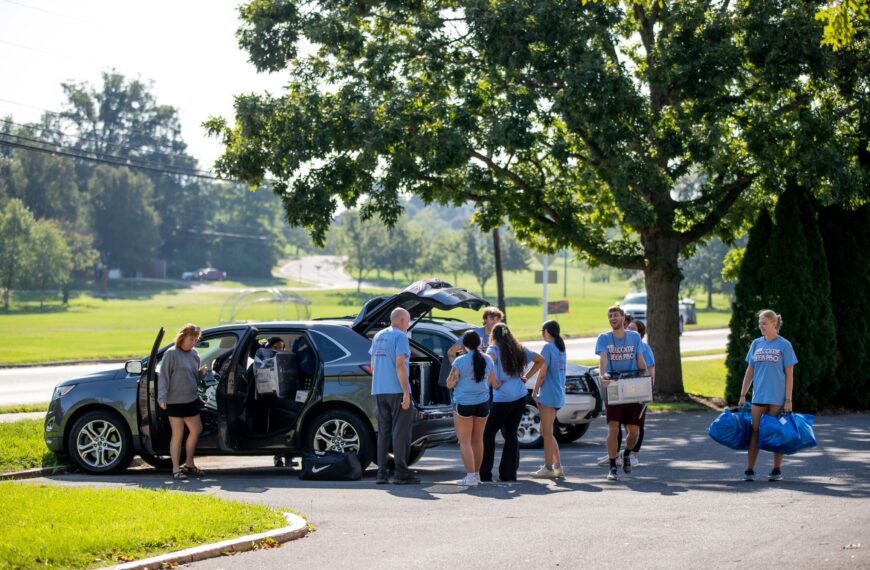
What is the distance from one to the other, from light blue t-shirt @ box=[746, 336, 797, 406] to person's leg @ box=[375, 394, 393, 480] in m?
3.66

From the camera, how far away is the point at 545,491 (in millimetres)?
11141

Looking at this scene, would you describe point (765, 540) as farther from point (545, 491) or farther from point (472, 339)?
point (472, 339)

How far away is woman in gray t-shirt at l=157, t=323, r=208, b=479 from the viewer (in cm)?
1230

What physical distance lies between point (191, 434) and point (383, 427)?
226 cm

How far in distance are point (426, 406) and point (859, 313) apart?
12.1 meters

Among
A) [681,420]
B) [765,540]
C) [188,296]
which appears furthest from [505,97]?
[188,296]

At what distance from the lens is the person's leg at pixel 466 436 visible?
11.6m

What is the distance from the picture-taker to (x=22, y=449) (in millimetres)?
13586

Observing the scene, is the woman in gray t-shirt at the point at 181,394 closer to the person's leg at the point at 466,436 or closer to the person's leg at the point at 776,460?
the person's leg at the point at 466,436

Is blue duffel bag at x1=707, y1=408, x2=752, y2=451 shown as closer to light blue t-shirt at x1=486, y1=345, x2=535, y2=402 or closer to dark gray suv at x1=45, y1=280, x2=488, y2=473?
light blue t-shirt at x1=486, y1=345, x2=535, y2=402

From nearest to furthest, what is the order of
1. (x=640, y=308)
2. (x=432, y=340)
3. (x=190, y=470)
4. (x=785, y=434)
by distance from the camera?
(x=785, y=434) → (x=190, y=470) → (x=432, y=340) → (x=640, y=308)

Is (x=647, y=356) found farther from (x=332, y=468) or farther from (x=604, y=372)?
(x=332, y=468)

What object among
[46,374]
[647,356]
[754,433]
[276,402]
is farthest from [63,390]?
[46,374]

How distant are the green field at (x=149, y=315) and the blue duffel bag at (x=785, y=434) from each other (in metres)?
29.1
